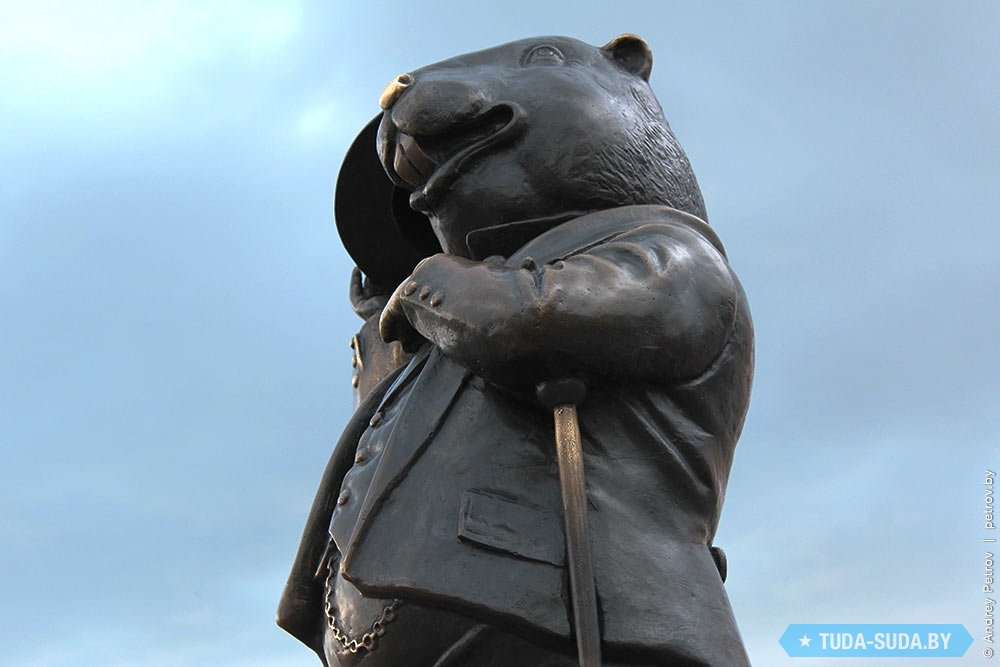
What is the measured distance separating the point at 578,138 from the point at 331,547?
4.22 ft

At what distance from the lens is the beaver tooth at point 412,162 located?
3.71m

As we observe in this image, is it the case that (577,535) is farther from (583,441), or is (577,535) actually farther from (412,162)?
(412,162)

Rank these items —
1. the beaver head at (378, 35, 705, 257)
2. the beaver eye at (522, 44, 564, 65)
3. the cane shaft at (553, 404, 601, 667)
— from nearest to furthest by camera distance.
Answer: the cane shaft at (553, 404, 601, 667) < the beaver head at (378, 35, 705, 257) < the beaver eye at (522, 44, 564, 65)

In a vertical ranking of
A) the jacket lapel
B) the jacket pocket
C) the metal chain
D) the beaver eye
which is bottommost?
the metal chain

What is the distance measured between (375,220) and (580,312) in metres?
1.77

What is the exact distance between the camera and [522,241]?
3.64m

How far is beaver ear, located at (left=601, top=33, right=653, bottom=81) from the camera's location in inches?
156

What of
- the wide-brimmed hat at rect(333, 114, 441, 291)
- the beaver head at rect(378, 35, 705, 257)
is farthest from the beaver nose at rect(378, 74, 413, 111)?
the wide-brimmed hat at rect(333, 114, 441, 291)

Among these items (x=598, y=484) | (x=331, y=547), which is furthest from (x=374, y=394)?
(x=598, y=484)

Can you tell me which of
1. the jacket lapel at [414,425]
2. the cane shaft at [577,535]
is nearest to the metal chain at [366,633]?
the jacket lapel at [414,425]

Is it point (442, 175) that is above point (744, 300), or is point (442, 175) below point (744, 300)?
above

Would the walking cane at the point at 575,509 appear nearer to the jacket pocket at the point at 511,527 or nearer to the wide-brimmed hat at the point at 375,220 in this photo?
the jacket pocket at the point at 511,527

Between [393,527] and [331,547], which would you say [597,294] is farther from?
[331,547]

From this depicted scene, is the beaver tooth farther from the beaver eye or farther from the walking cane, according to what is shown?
the walking cane
